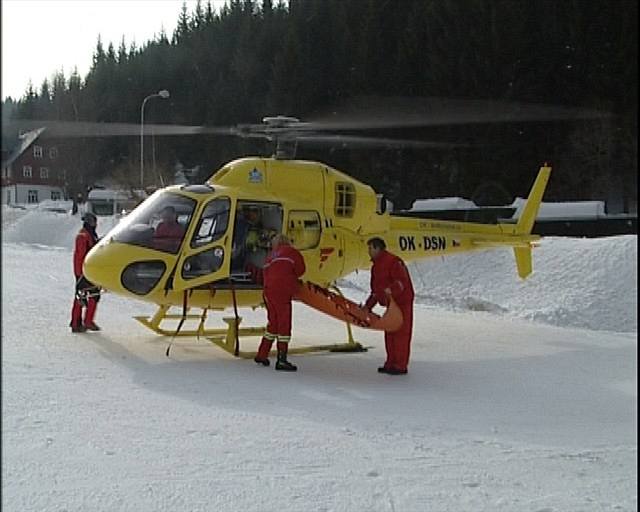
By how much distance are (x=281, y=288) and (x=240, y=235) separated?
35.9 inches

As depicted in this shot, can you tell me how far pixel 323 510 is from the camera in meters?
3.09

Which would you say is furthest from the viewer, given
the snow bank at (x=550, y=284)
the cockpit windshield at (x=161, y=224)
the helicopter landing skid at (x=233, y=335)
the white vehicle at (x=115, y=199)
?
the white vehicle at (x=115, y=199)

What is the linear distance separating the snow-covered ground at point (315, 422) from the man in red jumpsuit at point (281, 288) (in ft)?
0.89

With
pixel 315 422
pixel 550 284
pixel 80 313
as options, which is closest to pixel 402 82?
pixel 550 284

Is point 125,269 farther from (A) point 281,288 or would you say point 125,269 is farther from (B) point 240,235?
(A) point 281,288

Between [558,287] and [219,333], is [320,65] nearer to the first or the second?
[558,287]

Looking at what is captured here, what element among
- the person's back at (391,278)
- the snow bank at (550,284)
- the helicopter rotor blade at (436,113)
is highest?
the helicopter rotor blade at (436,113)

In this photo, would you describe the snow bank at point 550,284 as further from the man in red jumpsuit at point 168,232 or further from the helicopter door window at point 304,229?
the helicopter door window at point 304,229

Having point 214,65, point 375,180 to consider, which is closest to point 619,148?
point 214,65

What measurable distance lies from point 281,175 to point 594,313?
6057 mm

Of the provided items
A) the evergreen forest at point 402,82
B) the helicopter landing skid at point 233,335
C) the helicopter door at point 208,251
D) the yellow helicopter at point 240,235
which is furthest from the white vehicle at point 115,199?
the helicopter door at point 208,251

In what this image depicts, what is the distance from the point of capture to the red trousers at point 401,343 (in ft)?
20.2

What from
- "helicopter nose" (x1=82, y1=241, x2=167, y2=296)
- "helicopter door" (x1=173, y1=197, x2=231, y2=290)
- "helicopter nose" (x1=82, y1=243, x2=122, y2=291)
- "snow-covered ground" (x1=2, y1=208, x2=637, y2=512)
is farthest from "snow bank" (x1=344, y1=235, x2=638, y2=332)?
"helicopter nose" (x1=82, y1=243, x2=122, y2=291)

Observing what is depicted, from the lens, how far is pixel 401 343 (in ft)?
20.4
